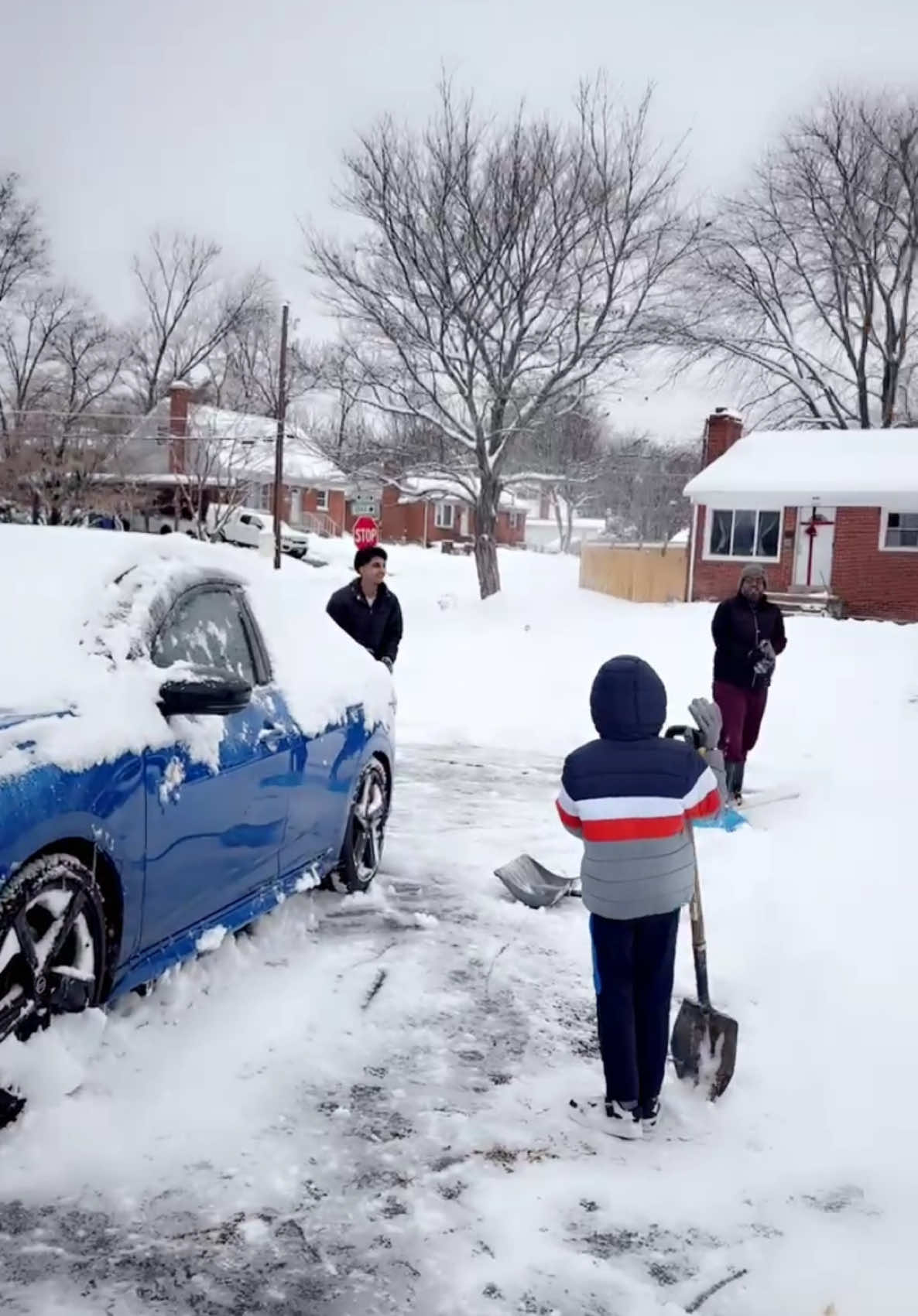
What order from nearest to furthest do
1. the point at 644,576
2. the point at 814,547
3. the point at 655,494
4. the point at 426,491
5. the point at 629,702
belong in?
the point at 629,702, the point at 814,547, the point at 426,491, the point at 644,576, the point at 655,494

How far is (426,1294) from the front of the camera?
2633 millimetres

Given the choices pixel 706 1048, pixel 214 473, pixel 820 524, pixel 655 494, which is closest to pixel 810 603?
pixel 820 524

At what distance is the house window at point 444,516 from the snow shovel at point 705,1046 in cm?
5137

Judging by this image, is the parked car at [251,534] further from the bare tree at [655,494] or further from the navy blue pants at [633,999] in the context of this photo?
the navy blue pants at [633,999]

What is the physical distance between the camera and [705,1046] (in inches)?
147

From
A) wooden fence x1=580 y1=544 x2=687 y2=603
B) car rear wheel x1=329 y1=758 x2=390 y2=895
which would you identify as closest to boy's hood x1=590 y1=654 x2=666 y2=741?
car rear wheel x1=329 y1=758 x2=390 y2=895

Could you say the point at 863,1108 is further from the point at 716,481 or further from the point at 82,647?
the point at 716,481

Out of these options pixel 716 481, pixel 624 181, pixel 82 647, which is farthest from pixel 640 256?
pixel 82 647

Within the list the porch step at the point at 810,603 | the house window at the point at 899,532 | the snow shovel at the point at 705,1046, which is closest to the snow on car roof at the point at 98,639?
the snow shovel at the point at 705,1046

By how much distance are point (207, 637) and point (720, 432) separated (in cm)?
2734

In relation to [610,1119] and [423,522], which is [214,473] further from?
[610,1119]

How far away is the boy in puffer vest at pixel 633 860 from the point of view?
340cm

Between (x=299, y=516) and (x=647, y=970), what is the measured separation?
48.7 meters

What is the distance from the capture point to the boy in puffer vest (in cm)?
340
